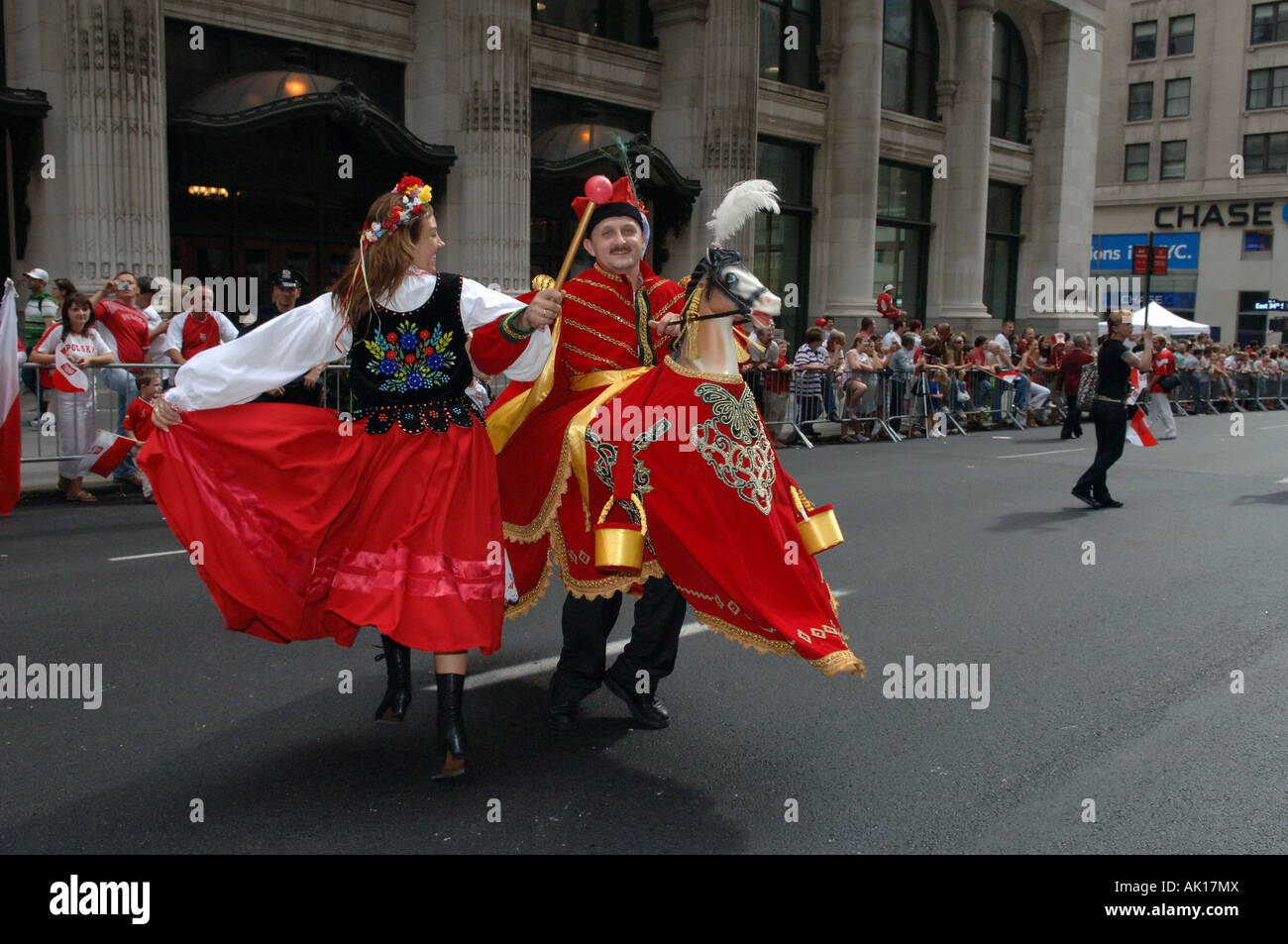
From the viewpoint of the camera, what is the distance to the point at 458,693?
434cm

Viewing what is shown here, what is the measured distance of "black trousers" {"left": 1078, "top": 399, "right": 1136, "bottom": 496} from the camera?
1127cm

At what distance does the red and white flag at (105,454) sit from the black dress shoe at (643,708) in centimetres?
633

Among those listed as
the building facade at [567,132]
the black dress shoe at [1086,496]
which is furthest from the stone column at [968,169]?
the black dress shoe at [1086,496]

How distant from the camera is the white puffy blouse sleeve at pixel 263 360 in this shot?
14.6 ft

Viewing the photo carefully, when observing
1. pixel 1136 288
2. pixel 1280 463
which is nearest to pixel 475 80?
pixel 1280 463

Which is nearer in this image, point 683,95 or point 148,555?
point 148,555

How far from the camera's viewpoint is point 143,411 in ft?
30.3

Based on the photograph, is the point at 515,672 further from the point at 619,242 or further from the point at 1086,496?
the point at 1086,496

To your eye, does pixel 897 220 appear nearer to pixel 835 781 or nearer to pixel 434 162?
pixel 434 162

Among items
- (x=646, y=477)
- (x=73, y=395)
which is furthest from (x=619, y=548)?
(x=73, y=395)

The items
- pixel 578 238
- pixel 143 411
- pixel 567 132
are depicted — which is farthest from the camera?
pixel 567 132

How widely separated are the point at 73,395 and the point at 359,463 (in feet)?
25.5
